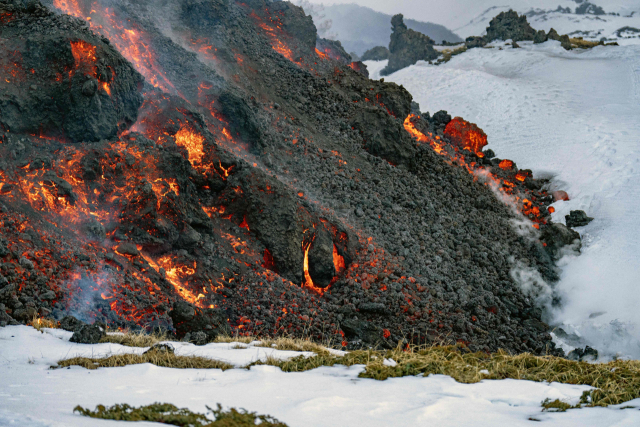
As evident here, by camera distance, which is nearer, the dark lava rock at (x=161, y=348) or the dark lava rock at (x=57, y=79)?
the dark lava rock at (x=161, y=348)

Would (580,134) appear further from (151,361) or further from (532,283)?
(151,361)

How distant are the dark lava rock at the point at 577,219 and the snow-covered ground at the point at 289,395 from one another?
1547cm

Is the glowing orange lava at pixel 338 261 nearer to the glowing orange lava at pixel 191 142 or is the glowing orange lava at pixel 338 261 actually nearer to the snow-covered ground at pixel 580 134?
the glowing orange lava at pixel 191 142

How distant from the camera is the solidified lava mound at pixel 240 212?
888 centimetres

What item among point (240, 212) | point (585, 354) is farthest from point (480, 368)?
point (585, 354)

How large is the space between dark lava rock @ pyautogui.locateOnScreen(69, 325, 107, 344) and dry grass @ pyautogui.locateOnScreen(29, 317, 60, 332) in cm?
71

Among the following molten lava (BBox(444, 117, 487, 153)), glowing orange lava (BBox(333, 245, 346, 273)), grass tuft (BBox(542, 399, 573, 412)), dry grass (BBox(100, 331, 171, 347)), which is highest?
molten lava (BBox(444, 117, 487, 153))

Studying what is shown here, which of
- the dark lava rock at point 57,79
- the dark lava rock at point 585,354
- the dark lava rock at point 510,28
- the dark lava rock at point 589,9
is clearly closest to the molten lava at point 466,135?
the dark lava rock at point 585,354

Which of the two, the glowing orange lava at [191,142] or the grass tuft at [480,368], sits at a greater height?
the glowing orange lava at [191,142]

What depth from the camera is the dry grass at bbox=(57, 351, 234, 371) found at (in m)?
5.36

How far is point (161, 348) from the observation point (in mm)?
6164

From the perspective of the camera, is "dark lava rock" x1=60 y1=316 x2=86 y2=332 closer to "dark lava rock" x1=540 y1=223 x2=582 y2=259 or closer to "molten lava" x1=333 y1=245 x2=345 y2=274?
"molten lava" x1=333 y1=245 x2=345 y2=274

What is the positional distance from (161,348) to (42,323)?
2.20 meters

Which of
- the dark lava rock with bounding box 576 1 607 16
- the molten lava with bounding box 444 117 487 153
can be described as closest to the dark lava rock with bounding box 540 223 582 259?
the molten lava with bounding box 444 117 487 153
